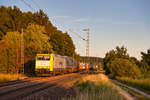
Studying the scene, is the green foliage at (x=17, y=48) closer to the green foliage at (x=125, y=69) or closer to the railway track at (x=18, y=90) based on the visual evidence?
the green foliage at (x=125, y=69)

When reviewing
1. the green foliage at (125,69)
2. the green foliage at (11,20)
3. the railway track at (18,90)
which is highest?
the green foliage at (11,20)

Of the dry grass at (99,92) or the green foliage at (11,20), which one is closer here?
the dry grass at (99,92)

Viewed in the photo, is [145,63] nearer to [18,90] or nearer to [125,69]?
[125,69]

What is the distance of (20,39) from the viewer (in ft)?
144

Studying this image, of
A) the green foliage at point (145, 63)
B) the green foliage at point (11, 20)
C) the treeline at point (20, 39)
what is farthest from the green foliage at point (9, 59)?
the green foliage at point (145, 63)

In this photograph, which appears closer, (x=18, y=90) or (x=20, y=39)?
(x=18, y=90)

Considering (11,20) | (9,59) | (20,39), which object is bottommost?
(9,59)

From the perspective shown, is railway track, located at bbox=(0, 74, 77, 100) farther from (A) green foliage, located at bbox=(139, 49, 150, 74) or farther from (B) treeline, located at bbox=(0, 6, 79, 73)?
(A) green foliage, located at bbox=(139, 49, 150, 74)

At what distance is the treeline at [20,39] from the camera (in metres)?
34.9

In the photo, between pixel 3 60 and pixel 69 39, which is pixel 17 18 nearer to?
pixel 3 60

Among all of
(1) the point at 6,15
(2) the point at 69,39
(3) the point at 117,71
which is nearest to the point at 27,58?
(3) the point at 117,71

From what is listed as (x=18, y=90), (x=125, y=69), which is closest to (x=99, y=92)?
(x=18, y=90)

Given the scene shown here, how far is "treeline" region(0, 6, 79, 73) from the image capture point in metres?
34.9

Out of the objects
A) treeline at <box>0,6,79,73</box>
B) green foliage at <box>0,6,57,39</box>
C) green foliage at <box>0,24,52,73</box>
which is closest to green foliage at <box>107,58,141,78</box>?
treeline at <box>0,6,79,73</box>
